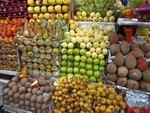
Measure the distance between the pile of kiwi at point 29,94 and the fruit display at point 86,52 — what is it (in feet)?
1.22

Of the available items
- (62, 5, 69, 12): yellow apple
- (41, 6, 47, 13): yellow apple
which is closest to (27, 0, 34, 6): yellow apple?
(41, 6, 47, 13): yellow apple

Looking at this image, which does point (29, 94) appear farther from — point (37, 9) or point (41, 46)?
point (37, 9)

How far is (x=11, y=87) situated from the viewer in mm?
2363

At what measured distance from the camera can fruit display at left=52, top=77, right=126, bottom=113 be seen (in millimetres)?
1872

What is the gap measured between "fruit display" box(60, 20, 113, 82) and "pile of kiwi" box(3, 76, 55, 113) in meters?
0.37

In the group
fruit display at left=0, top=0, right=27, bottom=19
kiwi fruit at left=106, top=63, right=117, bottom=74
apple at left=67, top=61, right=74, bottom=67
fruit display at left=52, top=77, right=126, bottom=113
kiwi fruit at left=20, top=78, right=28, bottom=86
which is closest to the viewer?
fruit display at left=52, top=77, right=126, bottom=113

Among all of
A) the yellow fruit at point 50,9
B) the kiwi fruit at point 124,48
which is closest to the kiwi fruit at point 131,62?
the kiwi fruit at point 124,48

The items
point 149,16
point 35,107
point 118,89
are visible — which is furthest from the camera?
point 35,107

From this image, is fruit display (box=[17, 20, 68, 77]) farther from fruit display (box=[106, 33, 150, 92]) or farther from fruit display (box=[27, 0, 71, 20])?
fruit display (box=[106, 33, 150, 92])

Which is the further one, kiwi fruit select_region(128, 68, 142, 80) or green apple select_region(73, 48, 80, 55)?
green apple select_region(73, 48, 80, 55)

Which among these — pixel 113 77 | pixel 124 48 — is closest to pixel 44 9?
pixel 124 48

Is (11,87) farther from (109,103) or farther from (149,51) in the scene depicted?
(149,51)

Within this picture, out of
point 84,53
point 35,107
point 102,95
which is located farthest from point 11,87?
point 102,95

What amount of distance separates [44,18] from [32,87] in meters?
1.24
